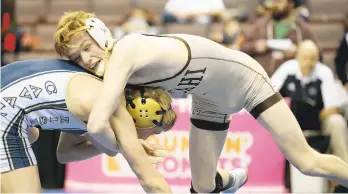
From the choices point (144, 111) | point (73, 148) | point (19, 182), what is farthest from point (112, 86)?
point (73, 148)

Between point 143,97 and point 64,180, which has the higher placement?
point 143,97

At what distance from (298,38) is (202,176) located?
256 cm

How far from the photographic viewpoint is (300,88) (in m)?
5.34

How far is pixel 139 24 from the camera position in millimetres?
6406

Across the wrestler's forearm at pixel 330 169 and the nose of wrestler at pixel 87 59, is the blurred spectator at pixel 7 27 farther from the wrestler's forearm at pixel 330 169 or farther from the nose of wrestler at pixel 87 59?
the wrestler's forearm at pixel 330 169

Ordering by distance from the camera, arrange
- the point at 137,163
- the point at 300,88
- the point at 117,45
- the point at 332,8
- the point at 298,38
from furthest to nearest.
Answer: the point at 332,8 → the point at 298,38 → the point at 300,88 → the point at 117,45 → the point at 137,163

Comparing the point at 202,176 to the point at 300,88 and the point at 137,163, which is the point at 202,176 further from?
the point at 300,88

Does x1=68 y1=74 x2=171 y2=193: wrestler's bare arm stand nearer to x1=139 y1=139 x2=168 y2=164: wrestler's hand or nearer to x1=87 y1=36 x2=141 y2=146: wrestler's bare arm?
x1=87 y1=36 x2=141 y2=146: wrestler's bare arm

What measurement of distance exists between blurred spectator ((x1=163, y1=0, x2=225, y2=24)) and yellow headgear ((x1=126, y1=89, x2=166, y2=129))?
411cm

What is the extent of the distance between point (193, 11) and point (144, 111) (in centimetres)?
431

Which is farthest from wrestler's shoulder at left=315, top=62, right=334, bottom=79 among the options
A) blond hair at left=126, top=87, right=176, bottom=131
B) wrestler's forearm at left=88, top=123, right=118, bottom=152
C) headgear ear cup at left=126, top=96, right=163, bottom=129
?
wrestler's forearm at left=88, top=123, right=118, bottom=152

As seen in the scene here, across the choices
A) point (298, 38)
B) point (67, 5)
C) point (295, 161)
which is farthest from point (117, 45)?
point (67, 5)

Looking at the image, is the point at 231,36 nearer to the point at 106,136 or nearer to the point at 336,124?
the point at 336,124

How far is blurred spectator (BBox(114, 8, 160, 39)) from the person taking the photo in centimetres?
632
